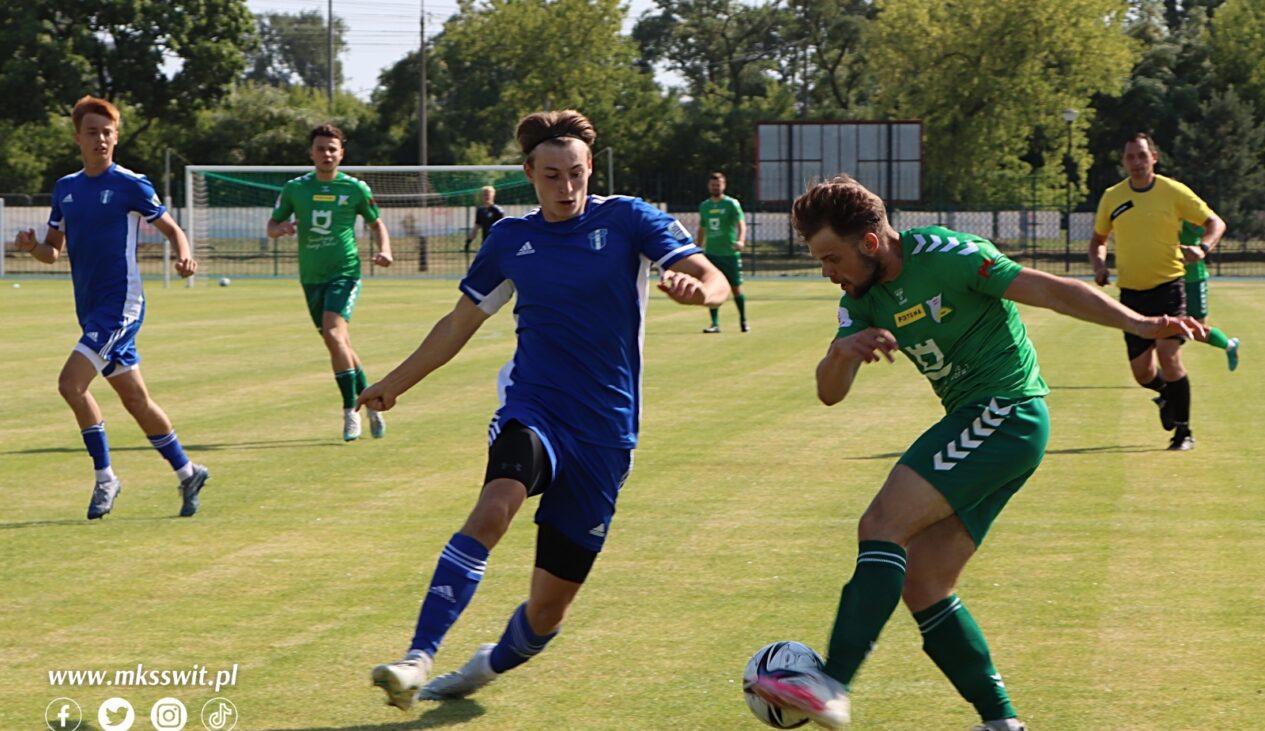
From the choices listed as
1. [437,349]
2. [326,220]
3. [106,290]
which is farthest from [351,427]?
[437,349]

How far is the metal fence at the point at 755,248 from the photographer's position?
45.2 m

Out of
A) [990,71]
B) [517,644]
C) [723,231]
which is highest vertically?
[990,71]

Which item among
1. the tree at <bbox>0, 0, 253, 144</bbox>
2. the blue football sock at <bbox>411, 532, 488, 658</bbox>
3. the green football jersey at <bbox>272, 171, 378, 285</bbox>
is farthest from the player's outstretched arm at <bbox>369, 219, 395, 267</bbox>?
the tree at <bbox>0, 0, 253, 144</bbox>

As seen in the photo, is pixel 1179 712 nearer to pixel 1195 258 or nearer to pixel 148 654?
pixel 148 654

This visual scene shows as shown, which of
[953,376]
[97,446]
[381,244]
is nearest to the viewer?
[953,376]

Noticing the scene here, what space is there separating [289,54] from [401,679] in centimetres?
17106

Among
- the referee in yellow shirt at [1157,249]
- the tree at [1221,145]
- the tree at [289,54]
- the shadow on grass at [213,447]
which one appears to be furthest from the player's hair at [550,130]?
the tree at [289,54]

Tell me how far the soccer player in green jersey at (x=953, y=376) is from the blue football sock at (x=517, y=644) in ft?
3.92

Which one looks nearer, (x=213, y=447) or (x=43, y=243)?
(x=43, y=243)

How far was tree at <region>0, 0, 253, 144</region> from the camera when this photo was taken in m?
61.1

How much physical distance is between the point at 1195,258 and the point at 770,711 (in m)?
8.23

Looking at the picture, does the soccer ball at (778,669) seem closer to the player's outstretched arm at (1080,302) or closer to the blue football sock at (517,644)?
the blue football sock at (517,644)

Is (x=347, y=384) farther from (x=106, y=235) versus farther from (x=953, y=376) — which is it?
(x=953, y=376)

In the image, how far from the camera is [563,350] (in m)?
5.55
